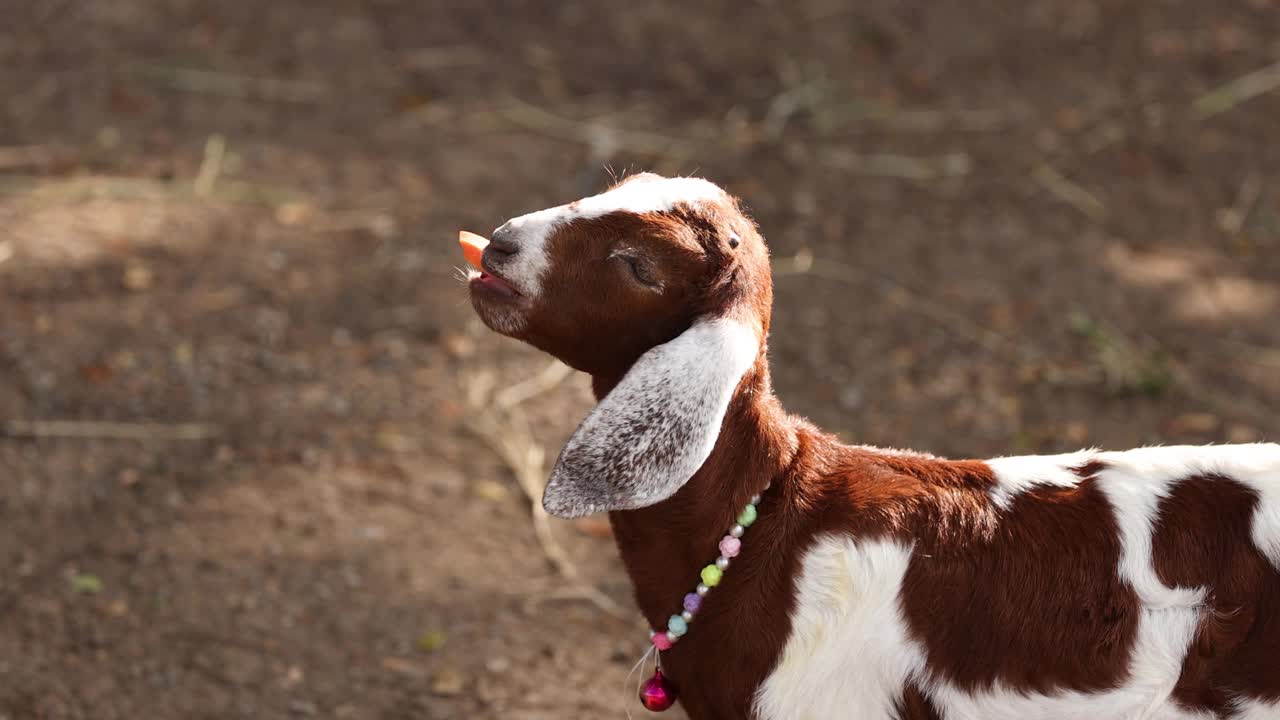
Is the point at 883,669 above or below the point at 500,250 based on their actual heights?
below

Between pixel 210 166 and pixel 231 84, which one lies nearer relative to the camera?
pixel 210 166

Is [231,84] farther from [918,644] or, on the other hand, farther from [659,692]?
[918,644]

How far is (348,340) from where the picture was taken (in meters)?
5.40

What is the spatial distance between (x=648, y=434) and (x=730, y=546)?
40cm

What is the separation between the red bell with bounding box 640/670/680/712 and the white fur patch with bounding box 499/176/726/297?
2.88 ft

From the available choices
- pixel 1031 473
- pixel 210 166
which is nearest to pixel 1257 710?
pixel 1031 473

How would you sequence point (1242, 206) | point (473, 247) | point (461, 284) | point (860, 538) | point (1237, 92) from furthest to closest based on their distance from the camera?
point (1237, 92)
point (1242, 206)
point (461, 284)
point (473, 247)
point (860, 538)

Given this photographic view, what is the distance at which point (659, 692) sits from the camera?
9.57ft

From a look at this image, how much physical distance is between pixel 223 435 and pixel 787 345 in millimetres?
2228

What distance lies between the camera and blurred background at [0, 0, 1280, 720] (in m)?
4.07

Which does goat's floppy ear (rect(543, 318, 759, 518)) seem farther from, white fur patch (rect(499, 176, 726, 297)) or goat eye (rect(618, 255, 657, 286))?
white fur patch (rect(499, 176, 726, 297))

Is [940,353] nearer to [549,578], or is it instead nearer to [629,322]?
[549,578]

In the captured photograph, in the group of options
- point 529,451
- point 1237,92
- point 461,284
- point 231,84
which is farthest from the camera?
point 1237,92

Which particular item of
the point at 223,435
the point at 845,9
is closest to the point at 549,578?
the point at 223,435
